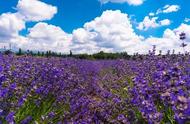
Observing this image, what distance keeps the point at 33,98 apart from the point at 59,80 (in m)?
0.94

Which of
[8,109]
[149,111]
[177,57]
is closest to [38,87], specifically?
[8,109]

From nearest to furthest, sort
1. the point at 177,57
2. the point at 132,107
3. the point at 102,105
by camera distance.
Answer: the point at 132,107 < the point at 102,105 < the point at 177,57

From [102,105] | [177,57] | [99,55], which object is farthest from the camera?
[99,55]

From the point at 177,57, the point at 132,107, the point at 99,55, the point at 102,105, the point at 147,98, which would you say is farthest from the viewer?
the point at 99,55

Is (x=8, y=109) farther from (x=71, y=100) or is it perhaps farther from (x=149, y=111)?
(x=71, y=100)

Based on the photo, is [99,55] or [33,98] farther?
[99,55]

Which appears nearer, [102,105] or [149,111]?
[149,111]

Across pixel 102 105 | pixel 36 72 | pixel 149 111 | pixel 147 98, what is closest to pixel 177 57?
pixel 102 105

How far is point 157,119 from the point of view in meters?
3.23

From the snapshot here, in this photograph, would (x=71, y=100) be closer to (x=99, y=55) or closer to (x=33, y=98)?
(x=33, y=98)

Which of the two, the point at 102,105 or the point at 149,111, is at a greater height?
the point at 149,111

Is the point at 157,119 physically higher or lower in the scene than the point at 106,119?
higher

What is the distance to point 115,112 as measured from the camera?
224 inches

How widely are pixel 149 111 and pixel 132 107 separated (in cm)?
171
